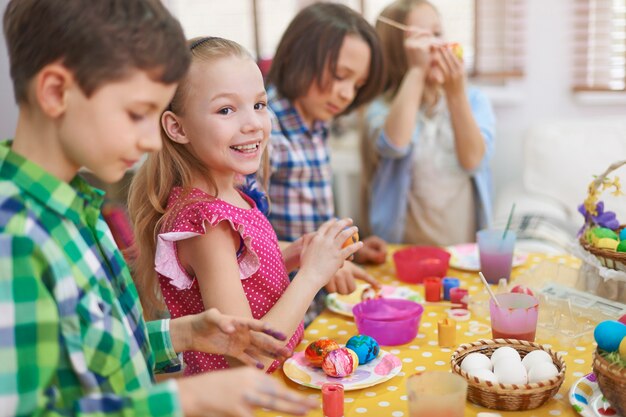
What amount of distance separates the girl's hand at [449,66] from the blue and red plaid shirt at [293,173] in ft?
1.43

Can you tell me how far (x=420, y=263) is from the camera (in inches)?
68.0

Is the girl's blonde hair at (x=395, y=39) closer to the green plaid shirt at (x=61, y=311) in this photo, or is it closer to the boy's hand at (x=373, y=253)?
the boy's hand at (x=373, y=253)

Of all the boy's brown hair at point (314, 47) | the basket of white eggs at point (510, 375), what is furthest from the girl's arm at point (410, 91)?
the basket of white eggs at point (510, 375)

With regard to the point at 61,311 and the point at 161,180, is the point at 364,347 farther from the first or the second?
the point at 61,311

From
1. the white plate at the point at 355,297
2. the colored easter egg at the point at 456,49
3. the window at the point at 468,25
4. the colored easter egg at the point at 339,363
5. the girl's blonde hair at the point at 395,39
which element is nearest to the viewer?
the colored easter egg at the point at 339,363

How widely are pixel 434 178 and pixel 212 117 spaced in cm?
131

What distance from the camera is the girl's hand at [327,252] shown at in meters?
1.30

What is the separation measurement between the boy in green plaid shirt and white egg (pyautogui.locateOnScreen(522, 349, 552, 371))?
1.52 ft

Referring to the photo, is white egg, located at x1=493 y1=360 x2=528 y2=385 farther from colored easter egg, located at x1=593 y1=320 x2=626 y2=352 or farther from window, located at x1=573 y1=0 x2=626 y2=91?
window, located at x1=573 y1=0 x2=626 y2=91

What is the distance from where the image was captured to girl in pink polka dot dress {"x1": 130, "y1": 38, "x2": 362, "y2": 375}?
1.23 meters

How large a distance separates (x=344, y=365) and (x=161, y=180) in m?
0.46

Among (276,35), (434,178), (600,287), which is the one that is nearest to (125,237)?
(434,178)

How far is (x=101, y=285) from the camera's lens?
2.99ft

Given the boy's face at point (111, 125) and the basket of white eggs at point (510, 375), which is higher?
the boy's face at point (111, 125)
